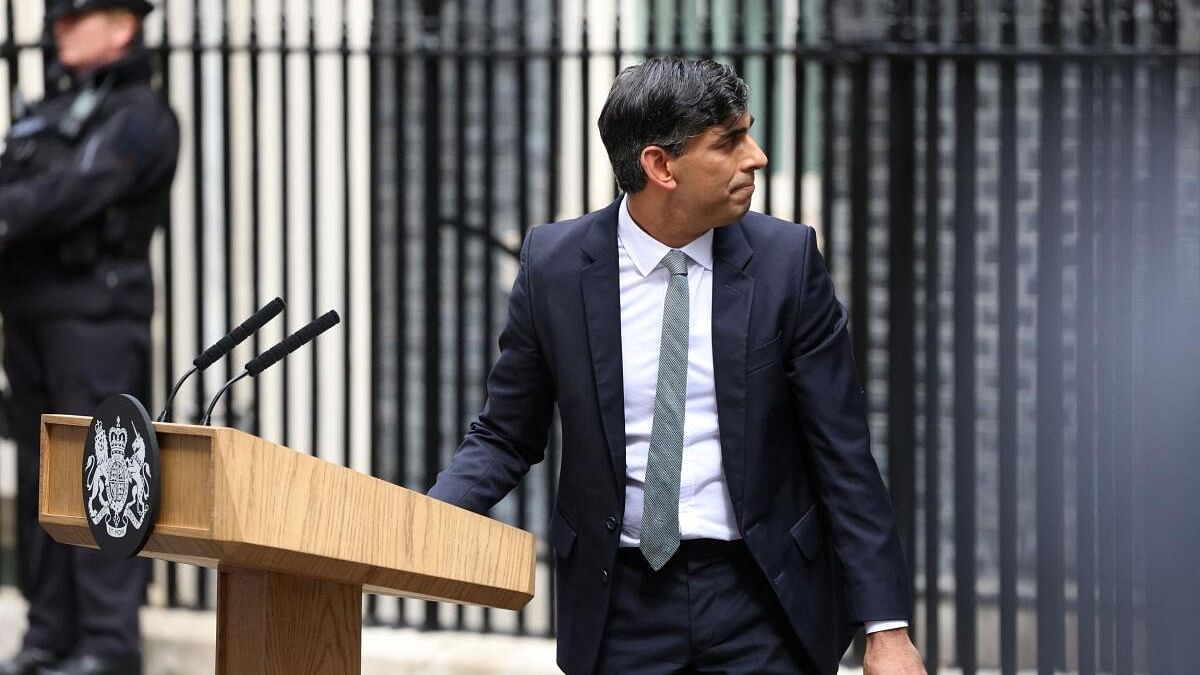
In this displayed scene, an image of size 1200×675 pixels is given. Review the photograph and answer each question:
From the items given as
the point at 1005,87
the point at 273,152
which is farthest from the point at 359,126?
the point at 1005,87

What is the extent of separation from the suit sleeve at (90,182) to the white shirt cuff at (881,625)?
3.65m

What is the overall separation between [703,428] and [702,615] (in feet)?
0.98

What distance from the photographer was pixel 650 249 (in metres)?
3.05

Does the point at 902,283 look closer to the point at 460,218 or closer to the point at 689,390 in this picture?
the point at 460,218

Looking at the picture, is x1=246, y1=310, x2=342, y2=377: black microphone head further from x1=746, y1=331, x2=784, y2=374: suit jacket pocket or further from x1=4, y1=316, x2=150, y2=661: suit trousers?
x1=4, y1=316, x2=150, y2=661: suit trousers

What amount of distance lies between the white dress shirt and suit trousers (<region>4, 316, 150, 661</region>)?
3287 mm

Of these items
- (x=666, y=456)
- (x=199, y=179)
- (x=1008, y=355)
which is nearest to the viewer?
(x=666, y=456)

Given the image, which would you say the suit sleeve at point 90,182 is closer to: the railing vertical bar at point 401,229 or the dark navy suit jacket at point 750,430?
the railing vertical bar at point 401,229

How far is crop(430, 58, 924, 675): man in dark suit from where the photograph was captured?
2.94 metres

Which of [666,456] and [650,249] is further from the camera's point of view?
[650,249]

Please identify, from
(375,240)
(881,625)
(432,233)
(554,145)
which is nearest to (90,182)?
(375,240)

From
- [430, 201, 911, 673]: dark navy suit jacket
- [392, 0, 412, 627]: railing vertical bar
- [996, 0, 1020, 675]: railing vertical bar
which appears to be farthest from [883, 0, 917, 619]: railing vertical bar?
[430, 201, 911, 673]: dark navy suit jacket

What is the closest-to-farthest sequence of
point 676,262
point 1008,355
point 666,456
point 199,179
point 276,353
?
point 276,353 < point 666,456 < point 676,262 < point 1008,355 < point 199,179

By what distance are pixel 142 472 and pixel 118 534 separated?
4.6 inches
